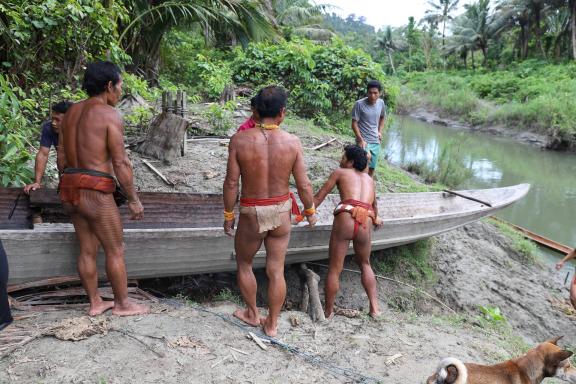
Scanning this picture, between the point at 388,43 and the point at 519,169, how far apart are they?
3203cm

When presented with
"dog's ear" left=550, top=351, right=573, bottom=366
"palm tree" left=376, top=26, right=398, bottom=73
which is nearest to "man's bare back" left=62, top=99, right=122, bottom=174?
"dog's ear" left=550, top=351, right=573, bottom=366

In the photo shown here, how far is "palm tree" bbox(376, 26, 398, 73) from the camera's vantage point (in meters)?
43.0

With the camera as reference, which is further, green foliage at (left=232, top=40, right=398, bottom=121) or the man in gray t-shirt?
green foliage at (left=232, top=40, right=398, bottom=121)

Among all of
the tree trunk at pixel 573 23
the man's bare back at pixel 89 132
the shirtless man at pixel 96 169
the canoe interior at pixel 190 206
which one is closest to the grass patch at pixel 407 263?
the canoe interior at pixel 190 206

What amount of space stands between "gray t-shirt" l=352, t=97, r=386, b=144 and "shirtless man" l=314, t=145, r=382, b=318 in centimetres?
176

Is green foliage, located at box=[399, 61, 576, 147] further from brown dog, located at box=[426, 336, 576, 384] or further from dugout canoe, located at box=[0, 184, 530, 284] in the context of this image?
brown dog, located at box=[426, 336, 576, 384]

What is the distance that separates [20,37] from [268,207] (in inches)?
143

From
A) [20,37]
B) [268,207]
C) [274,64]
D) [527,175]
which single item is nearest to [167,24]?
[274,64]

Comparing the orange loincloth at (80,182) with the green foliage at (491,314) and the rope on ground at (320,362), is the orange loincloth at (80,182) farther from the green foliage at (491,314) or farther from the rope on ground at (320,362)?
the green foliage at (491,314)

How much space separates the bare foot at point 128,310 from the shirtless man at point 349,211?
1.57m

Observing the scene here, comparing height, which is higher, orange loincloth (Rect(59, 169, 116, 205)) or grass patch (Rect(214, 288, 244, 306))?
orange loincloth (Rect(59, 169, 116, 205))

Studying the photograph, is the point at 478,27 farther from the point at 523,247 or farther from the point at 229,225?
the point at 229,225

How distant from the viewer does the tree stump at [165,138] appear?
6434 mm

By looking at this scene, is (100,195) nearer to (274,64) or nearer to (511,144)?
(274,64)
